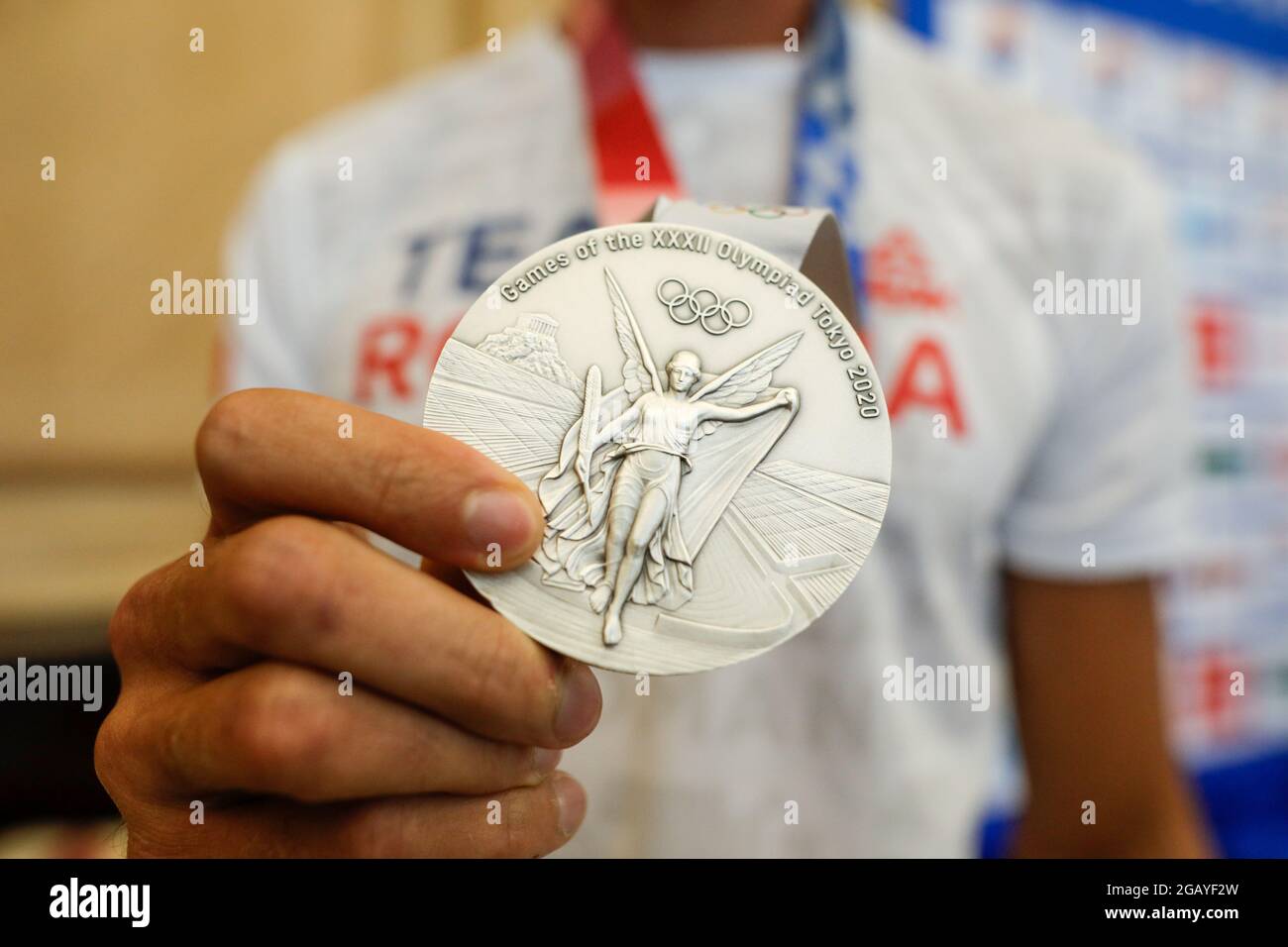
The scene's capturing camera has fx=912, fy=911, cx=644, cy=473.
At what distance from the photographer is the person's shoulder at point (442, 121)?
4.66ft

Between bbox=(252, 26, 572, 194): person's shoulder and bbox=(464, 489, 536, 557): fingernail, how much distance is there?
913 mm

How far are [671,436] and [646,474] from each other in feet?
0.12

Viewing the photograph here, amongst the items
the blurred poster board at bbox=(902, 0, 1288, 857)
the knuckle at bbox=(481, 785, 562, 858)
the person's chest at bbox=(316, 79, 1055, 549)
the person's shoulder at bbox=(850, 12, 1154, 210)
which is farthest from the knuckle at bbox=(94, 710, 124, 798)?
the blurred poster board at bbox=(902, 0, 1288, 857)

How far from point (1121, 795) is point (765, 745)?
57 centimetres

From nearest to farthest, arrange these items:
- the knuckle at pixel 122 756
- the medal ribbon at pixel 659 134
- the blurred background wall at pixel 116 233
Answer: the knuckle at pixel 122 756 → the medal ribbon at pixel 659 134 → the blurred background wall at pixel 116 233

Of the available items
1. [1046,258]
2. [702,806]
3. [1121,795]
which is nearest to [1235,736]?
[1121,795]

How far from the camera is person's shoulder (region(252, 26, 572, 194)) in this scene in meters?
1.42

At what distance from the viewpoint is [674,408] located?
2.38 ft

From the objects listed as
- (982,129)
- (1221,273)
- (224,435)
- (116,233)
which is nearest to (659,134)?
(982,129)

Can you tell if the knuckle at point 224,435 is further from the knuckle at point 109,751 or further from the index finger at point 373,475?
the knuckle at point 109,751

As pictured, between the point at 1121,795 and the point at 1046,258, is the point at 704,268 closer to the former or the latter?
the point at 1046,258

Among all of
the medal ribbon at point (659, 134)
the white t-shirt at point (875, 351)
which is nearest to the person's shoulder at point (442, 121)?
the white t-shirt at point (875, 351)

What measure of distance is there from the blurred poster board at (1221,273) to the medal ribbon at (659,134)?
2.97 ft

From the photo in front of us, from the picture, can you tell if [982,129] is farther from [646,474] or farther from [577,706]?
[577,706]
